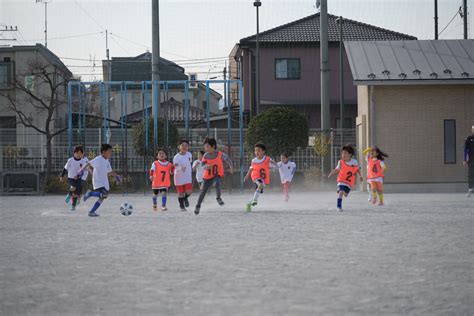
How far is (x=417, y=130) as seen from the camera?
1190 inches

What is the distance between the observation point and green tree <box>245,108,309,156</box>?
107 ft

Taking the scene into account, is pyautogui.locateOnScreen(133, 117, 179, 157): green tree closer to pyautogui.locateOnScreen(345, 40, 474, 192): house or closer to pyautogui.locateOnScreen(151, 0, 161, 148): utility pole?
pyautogui.locateOnScreen(151, 0, 161, 148): utility pole

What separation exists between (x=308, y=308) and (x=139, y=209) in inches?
603

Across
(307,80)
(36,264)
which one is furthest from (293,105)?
(36,264)

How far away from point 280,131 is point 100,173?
44.1 feet

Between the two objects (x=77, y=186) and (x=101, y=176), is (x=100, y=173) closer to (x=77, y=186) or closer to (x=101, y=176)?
(x=101, y=176)

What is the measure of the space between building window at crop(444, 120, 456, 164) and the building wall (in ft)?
0.43

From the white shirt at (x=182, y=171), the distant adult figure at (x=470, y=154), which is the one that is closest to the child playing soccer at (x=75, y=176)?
the white shirt at (x=182, y=171)

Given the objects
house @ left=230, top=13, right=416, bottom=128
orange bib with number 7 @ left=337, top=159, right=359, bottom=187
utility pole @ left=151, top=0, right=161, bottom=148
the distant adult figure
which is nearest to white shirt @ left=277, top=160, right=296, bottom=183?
the distant adult figure

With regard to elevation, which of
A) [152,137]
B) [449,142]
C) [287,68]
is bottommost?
[449,142]

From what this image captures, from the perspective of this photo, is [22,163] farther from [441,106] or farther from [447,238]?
[447,238]

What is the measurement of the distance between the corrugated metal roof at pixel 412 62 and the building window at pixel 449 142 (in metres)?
1.51

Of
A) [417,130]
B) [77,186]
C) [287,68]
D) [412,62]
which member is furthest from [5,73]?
[77,186]

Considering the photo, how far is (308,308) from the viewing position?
23.3ft
